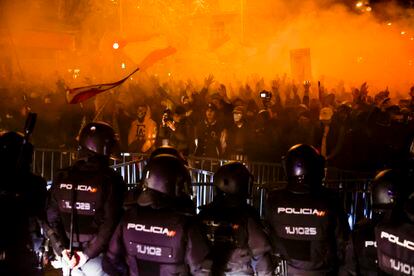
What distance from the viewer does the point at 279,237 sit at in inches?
156

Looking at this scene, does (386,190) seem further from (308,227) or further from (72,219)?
(72,219)

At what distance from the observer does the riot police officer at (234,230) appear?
373 cm

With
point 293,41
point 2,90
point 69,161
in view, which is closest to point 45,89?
point 2,90

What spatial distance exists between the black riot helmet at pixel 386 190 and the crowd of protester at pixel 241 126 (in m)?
4.61

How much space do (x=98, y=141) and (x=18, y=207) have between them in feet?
2.70

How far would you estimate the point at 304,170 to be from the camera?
4.00m

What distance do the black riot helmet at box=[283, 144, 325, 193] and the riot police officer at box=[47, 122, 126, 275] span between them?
4.52 ft

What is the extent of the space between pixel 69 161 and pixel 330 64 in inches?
437

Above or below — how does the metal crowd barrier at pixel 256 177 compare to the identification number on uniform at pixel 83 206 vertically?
below

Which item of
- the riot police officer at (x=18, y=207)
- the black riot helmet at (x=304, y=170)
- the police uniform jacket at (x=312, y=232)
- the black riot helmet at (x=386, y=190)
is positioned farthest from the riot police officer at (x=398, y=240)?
the riot police officer at (x=18, y=207)

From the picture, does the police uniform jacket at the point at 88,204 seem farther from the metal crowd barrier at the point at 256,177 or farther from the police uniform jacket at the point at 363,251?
the metal crowd barrier at the point at 256,177

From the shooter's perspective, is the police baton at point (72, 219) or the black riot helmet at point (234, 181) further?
the police baton at point (72, 219)

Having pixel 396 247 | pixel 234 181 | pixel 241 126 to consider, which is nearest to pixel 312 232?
pixel 234 181

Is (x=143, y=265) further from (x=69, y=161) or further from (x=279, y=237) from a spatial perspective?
(x=69, y=161)
